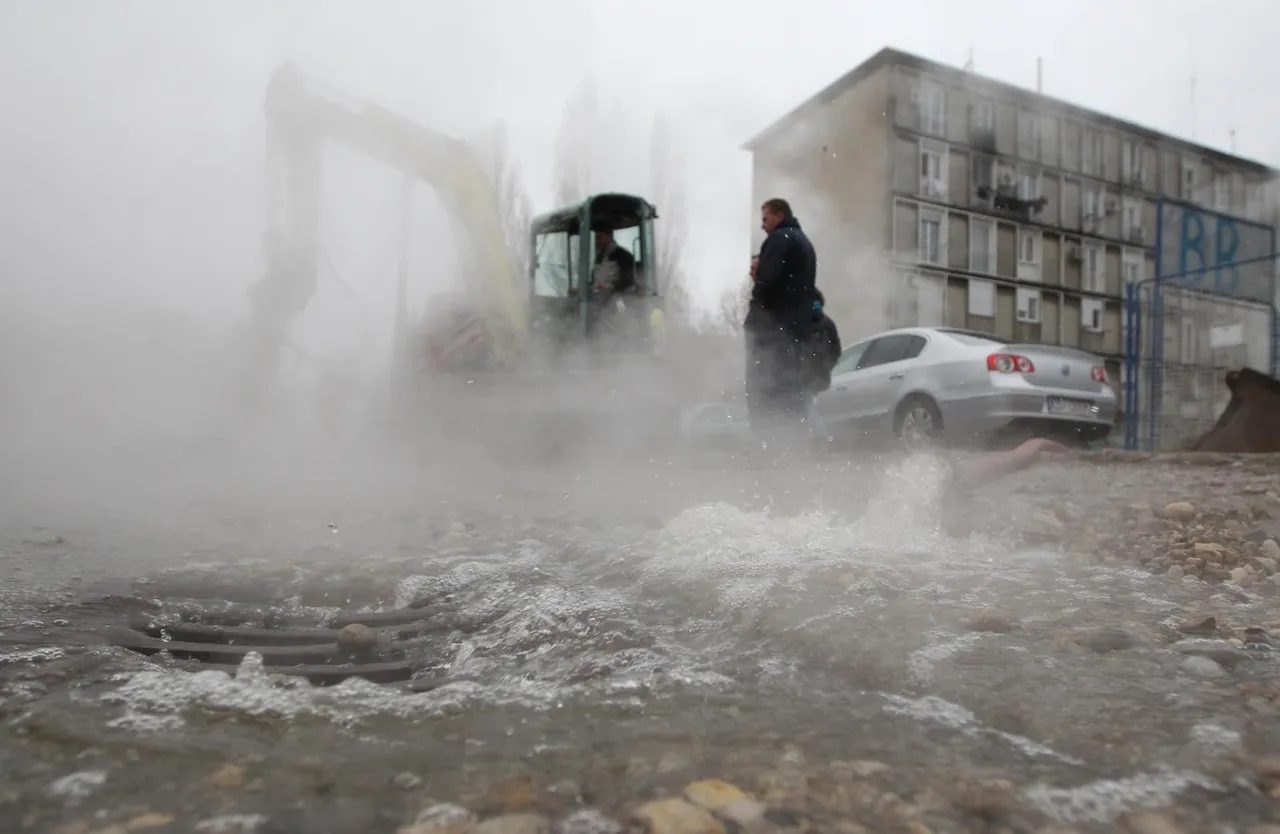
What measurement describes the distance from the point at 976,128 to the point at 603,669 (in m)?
7.85

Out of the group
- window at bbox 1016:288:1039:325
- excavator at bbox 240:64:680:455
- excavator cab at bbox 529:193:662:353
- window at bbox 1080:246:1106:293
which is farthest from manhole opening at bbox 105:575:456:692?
window at bbox 1016:288:1039:325

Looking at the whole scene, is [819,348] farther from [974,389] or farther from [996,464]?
[974,389]

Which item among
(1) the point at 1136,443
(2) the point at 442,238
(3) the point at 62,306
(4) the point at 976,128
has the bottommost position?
(1) the point at 1136,443

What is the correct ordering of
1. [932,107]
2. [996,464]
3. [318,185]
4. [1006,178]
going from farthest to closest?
[1006,178] < [932,107] < [318,185] < [996,464]

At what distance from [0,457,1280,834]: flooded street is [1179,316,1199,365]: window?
4.83 meters

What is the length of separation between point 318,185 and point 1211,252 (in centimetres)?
717

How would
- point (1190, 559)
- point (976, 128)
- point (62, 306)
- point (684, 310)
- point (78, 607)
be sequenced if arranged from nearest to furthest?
1. point (78, 607)
2. point (1190, 559)
3. point (62, 306)
4. point (684, 310)
5. point (976, 128)

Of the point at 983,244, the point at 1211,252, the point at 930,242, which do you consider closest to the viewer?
the point at 1211,252

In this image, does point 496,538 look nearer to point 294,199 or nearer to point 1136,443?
point 294,199

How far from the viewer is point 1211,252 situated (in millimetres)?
7066

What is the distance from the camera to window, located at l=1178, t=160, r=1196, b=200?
674 centimetres

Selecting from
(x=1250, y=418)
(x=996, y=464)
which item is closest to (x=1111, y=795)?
(x=996, y=464)

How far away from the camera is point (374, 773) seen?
1.08 m

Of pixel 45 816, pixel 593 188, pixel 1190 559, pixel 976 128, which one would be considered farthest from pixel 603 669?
pixel 976 128
